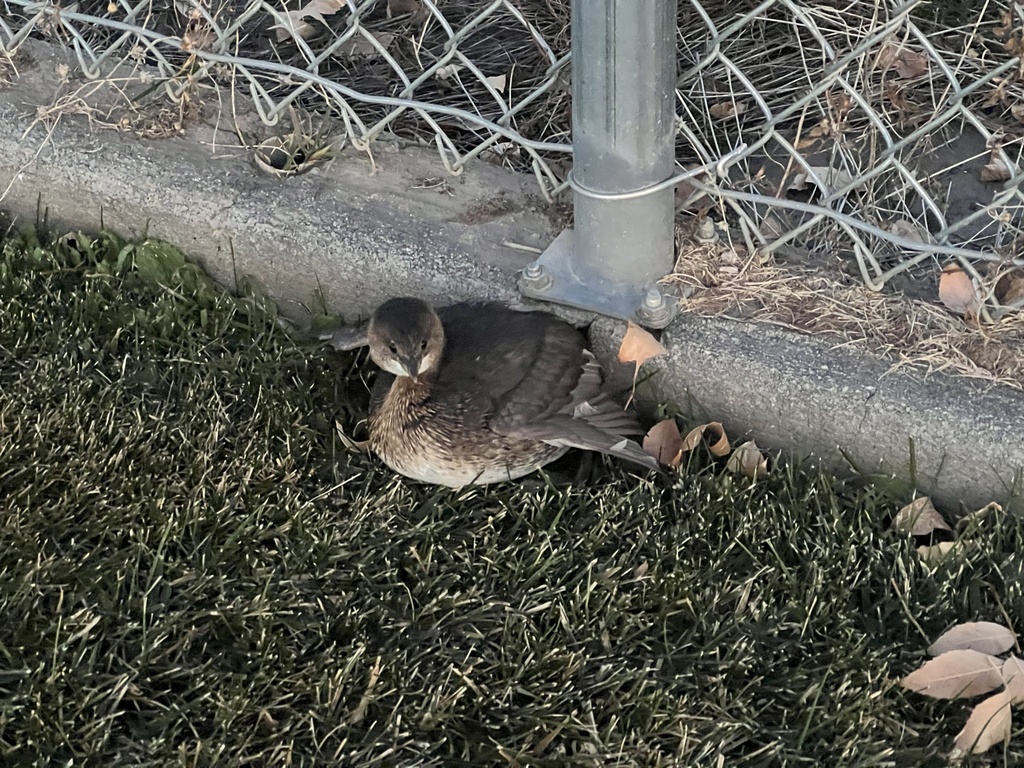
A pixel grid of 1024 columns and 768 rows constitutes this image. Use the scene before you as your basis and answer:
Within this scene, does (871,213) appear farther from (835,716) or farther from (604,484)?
(835,716)

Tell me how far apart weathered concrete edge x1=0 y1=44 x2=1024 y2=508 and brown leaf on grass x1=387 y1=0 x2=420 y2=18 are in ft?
3.28

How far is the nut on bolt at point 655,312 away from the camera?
→ 3.14 meters

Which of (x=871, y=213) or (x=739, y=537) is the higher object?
(x=871, y=213)

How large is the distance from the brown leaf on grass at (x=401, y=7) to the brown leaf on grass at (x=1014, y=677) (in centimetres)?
302

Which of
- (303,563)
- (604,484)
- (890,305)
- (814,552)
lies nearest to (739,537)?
(814,552)

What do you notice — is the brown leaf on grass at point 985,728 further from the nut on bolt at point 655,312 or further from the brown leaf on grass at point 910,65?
the brown leaf on grass at point 910,65

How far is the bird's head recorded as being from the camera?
3.07m

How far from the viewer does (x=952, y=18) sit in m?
4.06

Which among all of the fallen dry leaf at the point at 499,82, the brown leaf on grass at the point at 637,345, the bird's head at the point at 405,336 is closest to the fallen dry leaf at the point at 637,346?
the brown leaf on grass at the point at 637,345

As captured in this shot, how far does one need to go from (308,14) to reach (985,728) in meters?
2.96

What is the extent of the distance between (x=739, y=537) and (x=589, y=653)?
19.2 inches

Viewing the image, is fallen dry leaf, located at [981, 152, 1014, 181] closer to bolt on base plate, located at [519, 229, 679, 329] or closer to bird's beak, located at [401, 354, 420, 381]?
bolt on base plate, located at [519, 229, 679, 329]

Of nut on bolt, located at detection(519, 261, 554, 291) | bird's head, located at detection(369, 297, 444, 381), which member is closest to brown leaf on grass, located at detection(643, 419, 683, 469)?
nut on bolt, located at detection(519, 261, 554, 291)

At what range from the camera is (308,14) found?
4055 mm
